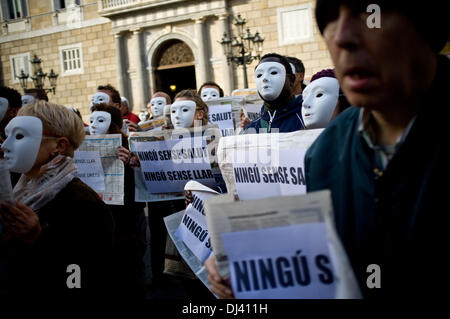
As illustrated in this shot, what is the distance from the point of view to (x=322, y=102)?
2377mm

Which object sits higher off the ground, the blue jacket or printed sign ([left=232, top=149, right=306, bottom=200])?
the blue jacket

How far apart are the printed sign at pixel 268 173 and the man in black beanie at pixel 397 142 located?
29.7 inches

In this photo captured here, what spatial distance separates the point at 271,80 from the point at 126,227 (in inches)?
77.6

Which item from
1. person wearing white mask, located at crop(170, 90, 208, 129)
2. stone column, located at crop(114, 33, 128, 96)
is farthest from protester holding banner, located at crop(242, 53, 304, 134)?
stone column, located at crop(114, 33, 128, 96)

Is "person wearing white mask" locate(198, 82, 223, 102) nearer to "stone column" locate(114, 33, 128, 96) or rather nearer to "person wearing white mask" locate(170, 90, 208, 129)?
"person wearing white mask" locate(170, 90, 208, 129)

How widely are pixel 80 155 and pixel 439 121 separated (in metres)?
3.44

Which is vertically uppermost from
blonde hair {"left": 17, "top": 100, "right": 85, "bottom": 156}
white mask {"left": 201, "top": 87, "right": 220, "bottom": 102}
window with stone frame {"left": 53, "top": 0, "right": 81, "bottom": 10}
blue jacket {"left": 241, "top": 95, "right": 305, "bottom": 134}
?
window with stone frame {"left": 53, "top": 0, "right": 81, "bottom": 10}

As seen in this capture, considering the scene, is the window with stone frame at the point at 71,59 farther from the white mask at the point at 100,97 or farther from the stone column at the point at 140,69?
the white mask at the point at 100,97

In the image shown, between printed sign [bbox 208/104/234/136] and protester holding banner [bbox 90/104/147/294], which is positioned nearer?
protester holding banner [bbox 90/104/147/294]

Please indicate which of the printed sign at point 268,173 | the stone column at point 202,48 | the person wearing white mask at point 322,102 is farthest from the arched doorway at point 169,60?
the printed sign at point 268,173

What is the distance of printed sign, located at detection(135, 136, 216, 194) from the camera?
10.6 ft

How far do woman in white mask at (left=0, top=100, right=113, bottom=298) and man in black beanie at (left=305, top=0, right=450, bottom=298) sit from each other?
1414mm
